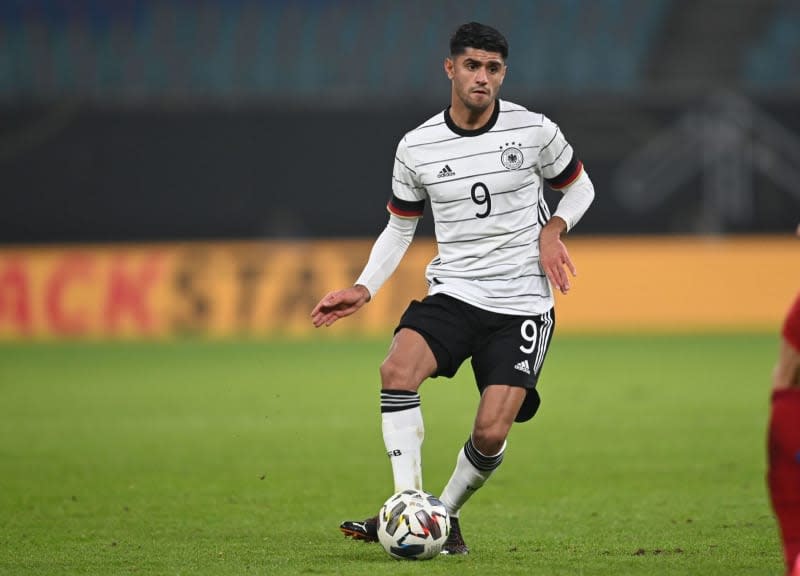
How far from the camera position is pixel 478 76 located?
19.5 ft

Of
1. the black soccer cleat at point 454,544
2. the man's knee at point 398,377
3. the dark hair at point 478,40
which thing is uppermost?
the dark hair at point 478,40

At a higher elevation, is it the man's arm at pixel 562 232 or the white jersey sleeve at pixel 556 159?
the white jersey sleeve at pixel 556 159

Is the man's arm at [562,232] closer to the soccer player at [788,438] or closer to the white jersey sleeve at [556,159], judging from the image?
the white jersey sleeve at [556,159]

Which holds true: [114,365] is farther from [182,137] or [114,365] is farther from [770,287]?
[770,287]

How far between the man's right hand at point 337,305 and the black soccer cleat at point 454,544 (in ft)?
3.35

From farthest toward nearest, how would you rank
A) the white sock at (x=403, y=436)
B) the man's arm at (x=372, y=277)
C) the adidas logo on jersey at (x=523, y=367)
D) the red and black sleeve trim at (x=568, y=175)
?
1. the red and black sleeve trim at (x=568, y=175)
2. the man's arm at (x=372, y=277)
3. the adidas logo on jersey at (x=523, y=367)
4. the white sock at (x=403, y=436)

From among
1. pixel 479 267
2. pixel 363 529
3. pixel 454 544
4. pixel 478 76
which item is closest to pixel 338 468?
pixel 363 529

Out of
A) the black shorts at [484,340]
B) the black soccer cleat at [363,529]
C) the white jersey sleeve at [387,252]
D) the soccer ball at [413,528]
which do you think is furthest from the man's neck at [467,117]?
the black soccer cleat at [363,529]

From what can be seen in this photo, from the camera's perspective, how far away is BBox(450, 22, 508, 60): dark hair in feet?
19.5

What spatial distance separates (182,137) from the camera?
2166 cm

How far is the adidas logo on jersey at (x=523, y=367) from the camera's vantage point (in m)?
5.93

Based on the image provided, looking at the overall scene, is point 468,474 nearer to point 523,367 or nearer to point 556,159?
point 523,367

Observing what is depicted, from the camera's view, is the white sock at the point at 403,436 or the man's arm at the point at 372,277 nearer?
the white sock at the point at 403,436

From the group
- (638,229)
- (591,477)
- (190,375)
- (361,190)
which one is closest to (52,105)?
(361,190)
